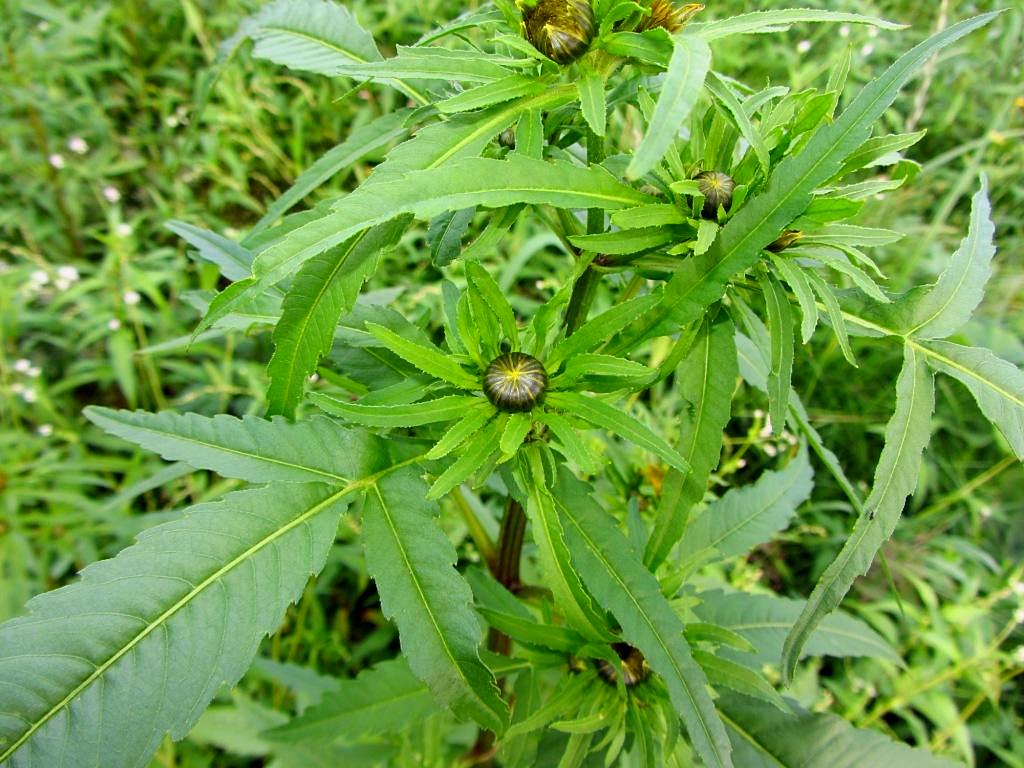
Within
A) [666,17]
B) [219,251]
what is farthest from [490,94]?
[219,251]

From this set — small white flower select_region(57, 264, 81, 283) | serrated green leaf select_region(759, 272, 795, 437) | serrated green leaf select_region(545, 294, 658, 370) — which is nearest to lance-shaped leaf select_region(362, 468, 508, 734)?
serrated green leaf select_region(545, 294, 658, 370)

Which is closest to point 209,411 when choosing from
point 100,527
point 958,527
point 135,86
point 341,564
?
point 100,527

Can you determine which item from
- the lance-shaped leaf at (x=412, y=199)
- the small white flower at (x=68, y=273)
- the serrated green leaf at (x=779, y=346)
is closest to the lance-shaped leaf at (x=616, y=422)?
the serrated green leaf at (x=779, y=346)

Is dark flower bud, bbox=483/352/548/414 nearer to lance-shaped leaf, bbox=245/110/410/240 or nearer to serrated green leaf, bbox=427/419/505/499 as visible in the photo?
serrated green leaf, bbox=427/419/505/499

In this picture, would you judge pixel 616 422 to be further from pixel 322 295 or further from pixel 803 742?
pixel 803 742

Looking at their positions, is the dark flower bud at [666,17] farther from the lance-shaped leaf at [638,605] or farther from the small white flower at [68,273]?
the small white flower at [68,273]

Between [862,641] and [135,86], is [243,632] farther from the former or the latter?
[135,86]

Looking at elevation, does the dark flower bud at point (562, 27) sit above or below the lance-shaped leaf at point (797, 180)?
above
